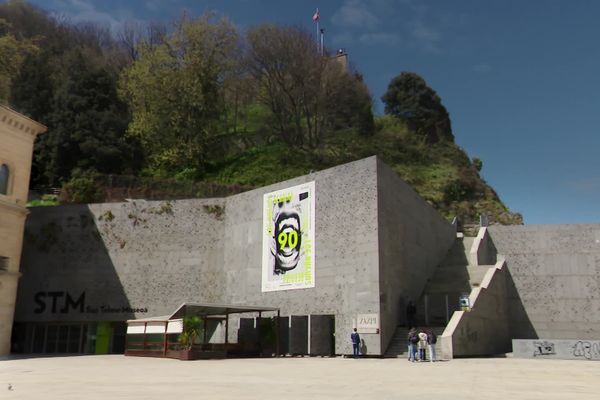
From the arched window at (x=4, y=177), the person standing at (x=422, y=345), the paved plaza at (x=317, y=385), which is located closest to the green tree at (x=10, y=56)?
the arched window at (x=4, y=177)

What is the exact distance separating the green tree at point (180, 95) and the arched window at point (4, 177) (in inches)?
639

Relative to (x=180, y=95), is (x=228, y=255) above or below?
below

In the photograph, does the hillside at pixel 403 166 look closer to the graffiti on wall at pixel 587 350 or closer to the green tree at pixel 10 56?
the green tree at pixel 10 56

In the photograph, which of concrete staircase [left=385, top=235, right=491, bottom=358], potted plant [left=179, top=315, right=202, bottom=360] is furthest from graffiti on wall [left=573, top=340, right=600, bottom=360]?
potted plant [left=179, top=315, right=202, bottom=360]

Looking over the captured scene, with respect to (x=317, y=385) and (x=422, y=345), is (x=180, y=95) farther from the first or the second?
(x=317, y=385)

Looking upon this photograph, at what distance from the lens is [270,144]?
182ft

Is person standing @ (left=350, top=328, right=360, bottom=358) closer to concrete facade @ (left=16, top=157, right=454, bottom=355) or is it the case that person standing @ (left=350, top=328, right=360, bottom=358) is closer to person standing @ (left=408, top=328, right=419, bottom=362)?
concrete facade @ (left=16, top=157, right=454, bottom=355)

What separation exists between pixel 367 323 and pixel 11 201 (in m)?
20.0

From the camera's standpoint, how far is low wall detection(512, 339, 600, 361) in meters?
24.2

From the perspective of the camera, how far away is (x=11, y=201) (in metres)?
30.5

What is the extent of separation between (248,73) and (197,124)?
33.4ft

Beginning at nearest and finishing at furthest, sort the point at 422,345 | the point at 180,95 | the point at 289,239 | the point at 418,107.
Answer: the point at 422,345
the point at 289,239
the point at 180,95
the point at 418,107

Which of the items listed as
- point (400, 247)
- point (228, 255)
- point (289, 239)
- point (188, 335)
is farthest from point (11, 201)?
point (400, 247)

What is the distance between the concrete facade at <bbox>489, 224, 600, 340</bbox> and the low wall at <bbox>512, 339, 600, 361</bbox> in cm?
719
